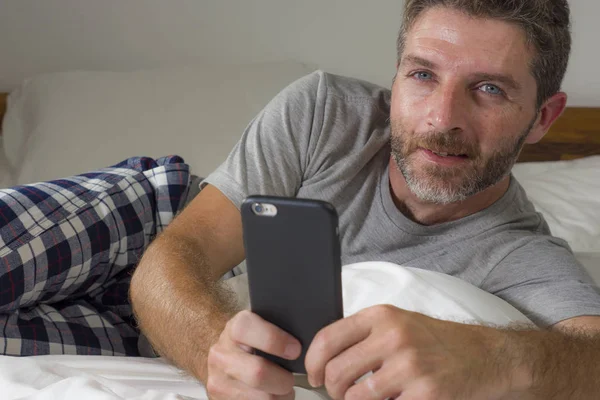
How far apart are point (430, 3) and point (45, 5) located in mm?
1236

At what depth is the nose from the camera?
3.56ft

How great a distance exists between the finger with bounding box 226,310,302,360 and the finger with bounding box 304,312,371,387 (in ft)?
0.06

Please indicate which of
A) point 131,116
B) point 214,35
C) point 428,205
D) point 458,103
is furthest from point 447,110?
point 214,35

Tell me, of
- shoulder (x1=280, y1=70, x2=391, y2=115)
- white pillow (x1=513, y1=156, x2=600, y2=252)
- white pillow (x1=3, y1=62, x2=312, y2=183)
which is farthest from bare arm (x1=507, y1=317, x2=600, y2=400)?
white pillow (x1=3, y1=62, x2=312, y2=183)

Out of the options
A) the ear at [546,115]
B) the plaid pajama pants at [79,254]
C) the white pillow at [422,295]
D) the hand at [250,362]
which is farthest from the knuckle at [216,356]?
the ear at [546,115]

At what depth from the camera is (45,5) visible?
201cm

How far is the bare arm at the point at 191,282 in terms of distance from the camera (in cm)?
97

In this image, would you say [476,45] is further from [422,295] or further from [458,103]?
[422,295]

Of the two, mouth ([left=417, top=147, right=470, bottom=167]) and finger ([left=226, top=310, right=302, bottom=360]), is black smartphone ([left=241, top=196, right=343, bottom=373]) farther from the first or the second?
mouth ([left=417, top=147, right=470, bottom=167])

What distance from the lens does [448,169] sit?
113 cm

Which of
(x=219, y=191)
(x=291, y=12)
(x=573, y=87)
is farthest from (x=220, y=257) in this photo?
(x=573, y=87)

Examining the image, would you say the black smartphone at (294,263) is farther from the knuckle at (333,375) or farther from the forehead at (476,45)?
the forehead at (476,45)

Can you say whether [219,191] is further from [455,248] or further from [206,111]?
[206,111]

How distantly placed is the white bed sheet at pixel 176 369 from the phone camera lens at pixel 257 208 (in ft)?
0.85
